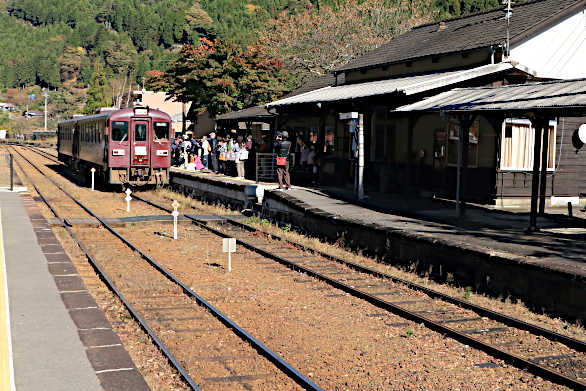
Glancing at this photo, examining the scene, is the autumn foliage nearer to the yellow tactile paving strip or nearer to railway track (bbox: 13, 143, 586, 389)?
railway track (bbox: 13, 143, 586, 389)

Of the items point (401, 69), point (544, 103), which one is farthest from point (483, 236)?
point (401, 69)

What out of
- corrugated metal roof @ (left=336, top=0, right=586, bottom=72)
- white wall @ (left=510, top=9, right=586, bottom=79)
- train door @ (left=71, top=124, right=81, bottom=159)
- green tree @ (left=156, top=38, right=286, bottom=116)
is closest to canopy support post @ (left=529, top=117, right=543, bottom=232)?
corrugated metal roof @ (left=336, top=0, right=586, bottom=72)

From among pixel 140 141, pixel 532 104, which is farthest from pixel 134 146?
pixel 532 104

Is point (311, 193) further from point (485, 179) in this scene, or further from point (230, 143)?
point (230, 143)

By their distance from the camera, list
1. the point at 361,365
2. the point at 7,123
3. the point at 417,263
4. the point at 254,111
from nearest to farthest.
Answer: the point at 361,365 → the point at 417,263 → the point at 254,111 → the point at 7,123

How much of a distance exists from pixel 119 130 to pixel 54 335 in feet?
60.9

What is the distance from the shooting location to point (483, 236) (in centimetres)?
1220

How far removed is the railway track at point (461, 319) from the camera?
668 cm

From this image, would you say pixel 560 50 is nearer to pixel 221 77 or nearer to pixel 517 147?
pixel 517 147

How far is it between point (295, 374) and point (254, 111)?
962 inches

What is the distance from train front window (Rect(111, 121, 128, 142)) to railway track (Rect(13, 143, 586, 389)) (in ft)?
42.6

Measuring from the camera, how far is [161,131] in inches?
973

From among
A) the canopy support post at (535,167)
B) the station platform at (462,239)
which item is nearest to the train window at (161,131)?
the station platform at (462,239)

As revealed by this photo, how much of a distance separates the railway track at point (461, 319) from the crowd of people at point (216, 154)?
41.5 feet
